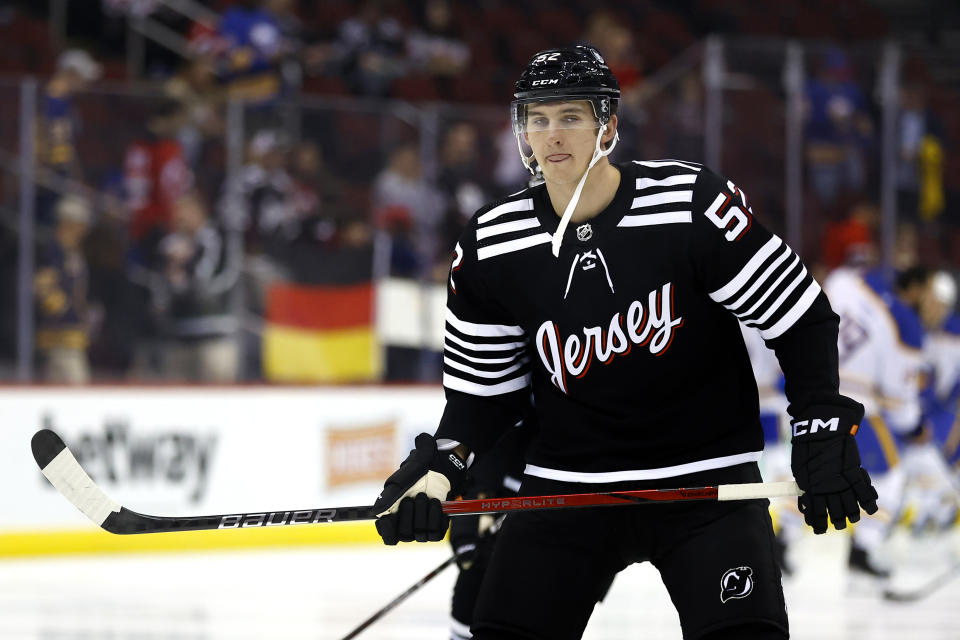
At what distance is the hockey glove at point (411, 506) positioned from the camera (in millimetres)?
2178

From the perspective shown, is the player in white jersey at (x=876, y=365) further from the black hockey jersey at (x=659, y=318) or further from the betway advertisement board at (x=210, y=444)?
the black hockey jersey at (x=659, y=318)

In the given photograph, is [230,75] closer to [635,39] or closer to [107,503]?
[635,39]

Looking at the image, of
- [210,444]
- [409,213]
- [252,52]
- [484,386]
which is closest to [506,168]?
[409,213]

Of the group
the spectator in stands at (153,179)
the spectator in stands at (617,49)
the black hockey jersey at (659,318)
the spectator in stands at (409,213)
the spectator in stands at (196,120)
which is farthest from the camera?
the spectator in stands at (617,49)

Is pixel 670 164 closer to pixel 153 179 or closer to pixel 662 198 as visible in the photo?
pixel 662 198

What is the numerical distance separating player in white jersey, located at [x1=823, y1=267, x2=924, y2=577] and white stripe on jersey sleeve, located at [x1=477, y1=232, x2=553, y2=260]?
3492 mm

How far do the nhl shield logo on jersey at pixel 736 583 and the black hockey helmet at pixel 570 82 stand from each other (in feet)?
2.25

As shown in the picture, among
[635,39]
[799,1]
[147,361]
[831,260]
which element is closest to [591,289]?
[147,361]

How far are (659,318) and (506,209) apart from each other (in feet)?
1.01

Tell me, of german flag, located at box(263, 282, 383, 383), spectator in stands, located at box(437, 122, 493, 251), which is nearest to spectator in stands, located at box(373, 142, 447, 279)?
spectator in stands, located at box(437, 122, 493, 251)

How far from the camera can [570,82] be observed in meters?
2.20

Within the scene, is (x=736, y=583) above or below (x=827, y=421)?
below

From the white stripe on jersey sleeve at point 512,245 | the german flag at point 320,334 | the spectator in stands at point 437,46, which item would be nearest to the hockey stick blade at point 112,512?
the white stripe on jersey sleeve at point 512,245

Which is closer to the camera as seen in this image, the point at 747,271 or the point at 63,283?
the point at 747,271
